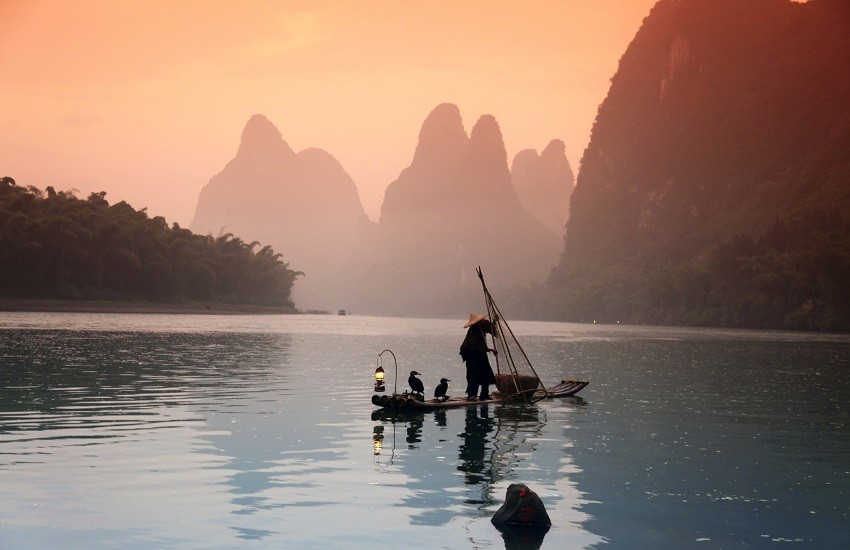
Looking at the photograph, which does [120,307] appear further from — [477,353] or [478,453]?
[478,453]

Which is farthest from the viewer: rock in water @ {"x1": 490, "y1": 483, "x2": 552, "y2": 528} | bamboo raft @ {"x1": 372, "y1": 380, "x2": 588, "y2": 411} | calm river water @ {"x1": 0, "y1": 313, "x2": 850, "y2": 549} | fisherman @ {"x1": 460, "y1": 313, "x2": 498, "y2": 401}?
fisherman @ {"x1": 460, "y1": 313, "x2": 498, "y2": 401}

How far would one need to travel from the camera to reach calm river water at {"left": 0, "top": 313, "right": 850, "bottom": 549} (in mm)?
12336

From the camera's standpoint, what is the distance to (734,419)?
2650 cm

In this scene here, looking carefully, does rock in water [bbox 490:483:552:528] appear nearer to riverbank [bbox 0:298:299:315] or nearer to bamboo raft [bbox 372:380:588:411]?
bamboo raft [bbox 372:380:588:411]

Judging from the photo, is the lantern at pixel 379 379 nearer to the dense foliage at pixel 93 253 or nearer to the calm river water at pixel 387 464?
the calm river water at pixel 387 464

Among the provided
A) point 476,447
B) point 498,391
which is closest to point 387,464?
point 476,447

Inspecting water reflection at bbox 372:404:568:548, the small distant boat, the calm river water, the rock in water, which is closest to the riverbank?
the calm river water

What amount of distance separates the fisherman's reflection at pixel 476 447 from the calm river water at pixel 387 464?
8 cm

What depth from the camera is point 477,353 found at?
27.3 meters

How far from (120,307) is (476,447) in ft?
325

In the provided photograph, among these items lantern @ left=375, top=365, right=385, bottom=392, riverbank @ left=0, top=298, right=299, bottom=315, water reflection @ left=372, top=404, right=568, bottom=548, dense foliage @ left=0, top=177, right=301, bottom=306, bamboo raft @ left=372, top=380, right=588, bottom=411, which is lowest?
water reflection @ left=372, top=404, right=568, bottom=548

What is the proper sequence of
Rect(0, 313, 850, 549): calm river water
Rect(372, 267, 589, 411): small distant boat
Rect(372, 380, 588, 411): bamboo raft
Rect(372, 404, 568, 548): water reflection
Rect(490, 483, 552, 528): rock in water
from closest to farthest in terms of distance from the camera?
1. Rect(0, 313, 850, 549): calm river water
2. Rect(490, 483, 552, 528): rock in water
3. Rect(372, 404, 568, 548): water reflection
4. Rect(372, 380, 588, 411): bamboo raft
5. Rect(372, 267, 589, 411): small distant boat

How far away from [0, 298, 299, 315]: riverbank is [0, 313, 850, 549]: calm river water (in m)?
65.5

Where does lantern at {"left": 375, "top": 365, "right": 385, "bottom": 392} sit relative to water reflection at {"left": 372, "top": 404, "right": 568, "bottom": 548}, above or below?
above
